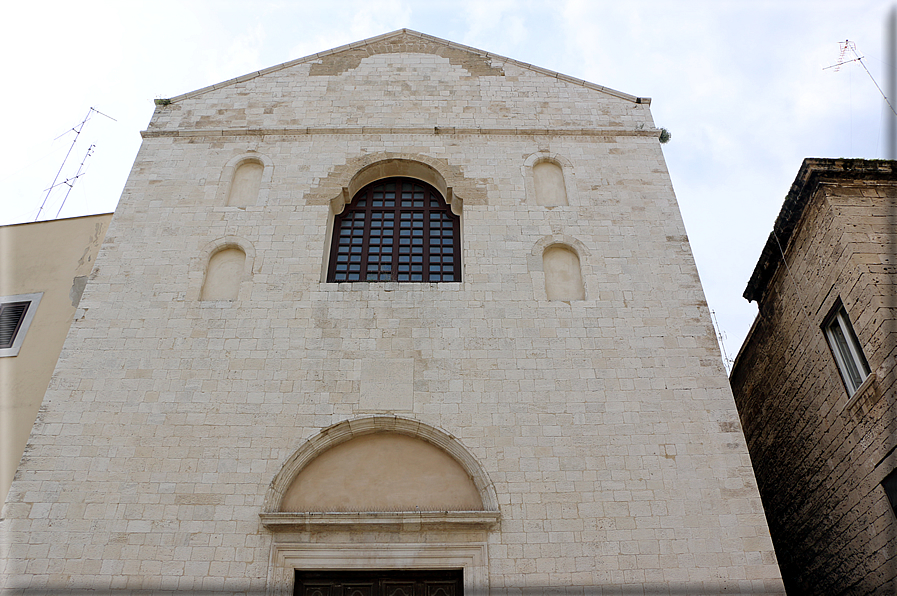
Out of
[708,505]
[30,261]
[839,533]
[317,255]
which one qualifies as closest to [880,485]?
[839,533]

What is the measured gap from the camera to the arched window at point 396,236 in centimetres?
1098

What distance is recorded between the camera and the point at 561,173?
1200cm

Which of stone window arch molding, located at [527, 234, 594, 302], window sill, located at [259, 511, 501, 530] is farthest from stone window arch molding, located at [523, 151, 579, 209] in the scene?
window sill, located at [259, 511, 501, 530]

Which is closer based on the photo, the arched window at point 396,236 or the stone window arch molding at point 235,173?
the arched window at point 396,236

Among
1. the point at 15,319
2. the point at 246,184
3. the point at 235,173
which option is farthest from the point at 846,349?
the point at 15,319

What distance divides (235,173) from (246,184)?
32 cm

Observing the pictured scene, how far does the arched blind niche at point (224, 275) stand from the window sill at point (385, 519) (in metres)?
3.53

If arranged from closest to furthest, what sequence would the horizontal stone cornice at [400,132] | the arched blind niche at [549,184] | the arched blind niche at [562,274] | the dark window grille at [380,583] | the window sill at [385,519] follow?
the dark window grille at [380,583]
the window sill at [385,519]
the arched blind niche at [562,274]
the arched blind niche at [549,184]
the horizontal stone cornice at [400,132]

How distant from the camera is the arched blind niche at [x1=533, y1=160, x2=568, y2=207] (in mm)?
11609

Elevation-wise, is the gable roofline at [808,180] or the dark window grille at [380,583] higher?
the gable roofline at [808,180]

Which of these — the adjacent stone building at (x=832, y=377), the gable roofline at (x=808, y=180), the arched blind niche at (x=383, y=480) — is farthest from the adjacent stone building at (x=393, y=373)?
the adjacent stone building at (x=832, y=377)

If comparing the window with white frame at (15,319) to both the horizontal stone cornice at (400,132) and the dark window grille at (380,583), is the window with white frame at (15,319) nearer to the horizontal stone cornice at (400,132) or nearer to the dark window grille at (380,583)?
the horizontal stone cornice at (400,132)

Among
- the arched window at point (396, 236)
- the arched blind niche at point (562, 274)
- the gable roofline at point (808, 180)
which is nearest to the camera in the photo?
the gable roofline at point (808, 180)

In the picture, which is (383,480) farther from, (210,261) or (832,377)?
(832,377)
